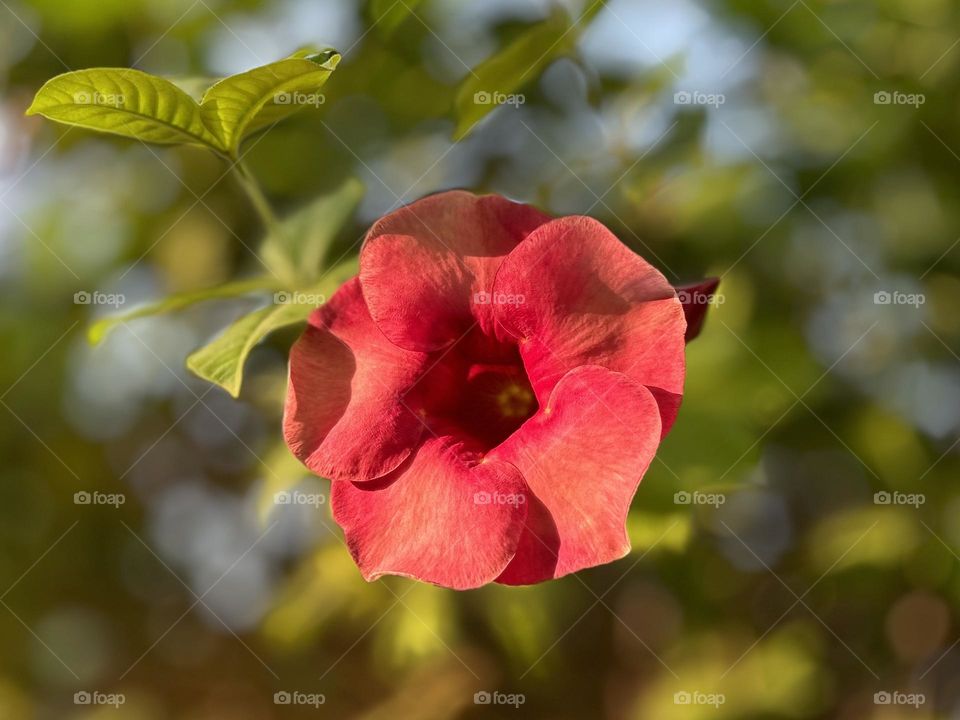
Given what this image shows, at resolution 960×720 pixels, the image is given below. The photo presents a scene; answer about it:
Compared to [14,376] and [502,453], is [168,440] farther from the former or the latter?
[502,453]

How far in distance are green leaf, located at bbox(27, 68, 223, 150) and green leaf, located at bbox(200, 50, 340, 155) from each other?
18 millimetres

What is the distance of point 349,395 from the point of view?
631 millimetres

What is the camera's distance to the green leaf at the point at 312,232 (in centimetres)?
90

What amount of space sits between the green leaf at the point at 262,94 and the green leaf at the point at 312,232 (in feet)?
0.52

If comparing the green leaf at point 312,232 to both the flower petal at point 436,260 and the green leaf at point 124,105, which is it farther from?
the flower petal at point 436,260

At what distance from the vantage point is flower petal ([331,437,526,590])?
561 mm

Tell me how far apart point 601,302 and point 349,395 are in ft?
0.70

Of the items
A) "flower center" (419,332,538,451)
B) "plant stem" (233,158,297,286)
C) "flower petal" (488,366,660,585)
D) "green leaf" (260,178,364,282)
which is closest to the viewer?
"flower petal" (488,366,660,585)

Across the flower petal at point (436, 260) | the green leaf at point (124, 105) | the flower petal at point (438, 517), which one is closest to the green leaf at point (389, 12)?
the green leaf at point (124, 105)

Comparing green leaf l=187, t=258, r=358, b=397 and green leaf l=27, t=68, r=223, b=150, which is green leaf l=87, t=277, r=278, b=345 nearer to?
green leaf l=187, t=258, r=358, b=397

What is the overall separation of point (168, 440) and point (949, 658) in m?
Result: 1.13

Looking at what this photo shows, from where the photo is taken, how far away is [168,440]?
118cm

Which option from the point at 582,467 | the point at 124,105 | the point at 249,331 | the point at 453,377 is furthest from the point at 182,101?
the point at 582,467

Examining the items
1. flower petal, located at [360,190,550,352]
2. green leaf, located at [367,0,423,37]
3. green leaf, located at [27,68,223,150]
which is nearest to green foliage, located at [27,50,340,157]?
green leaf, located at [27,68,223,150]
